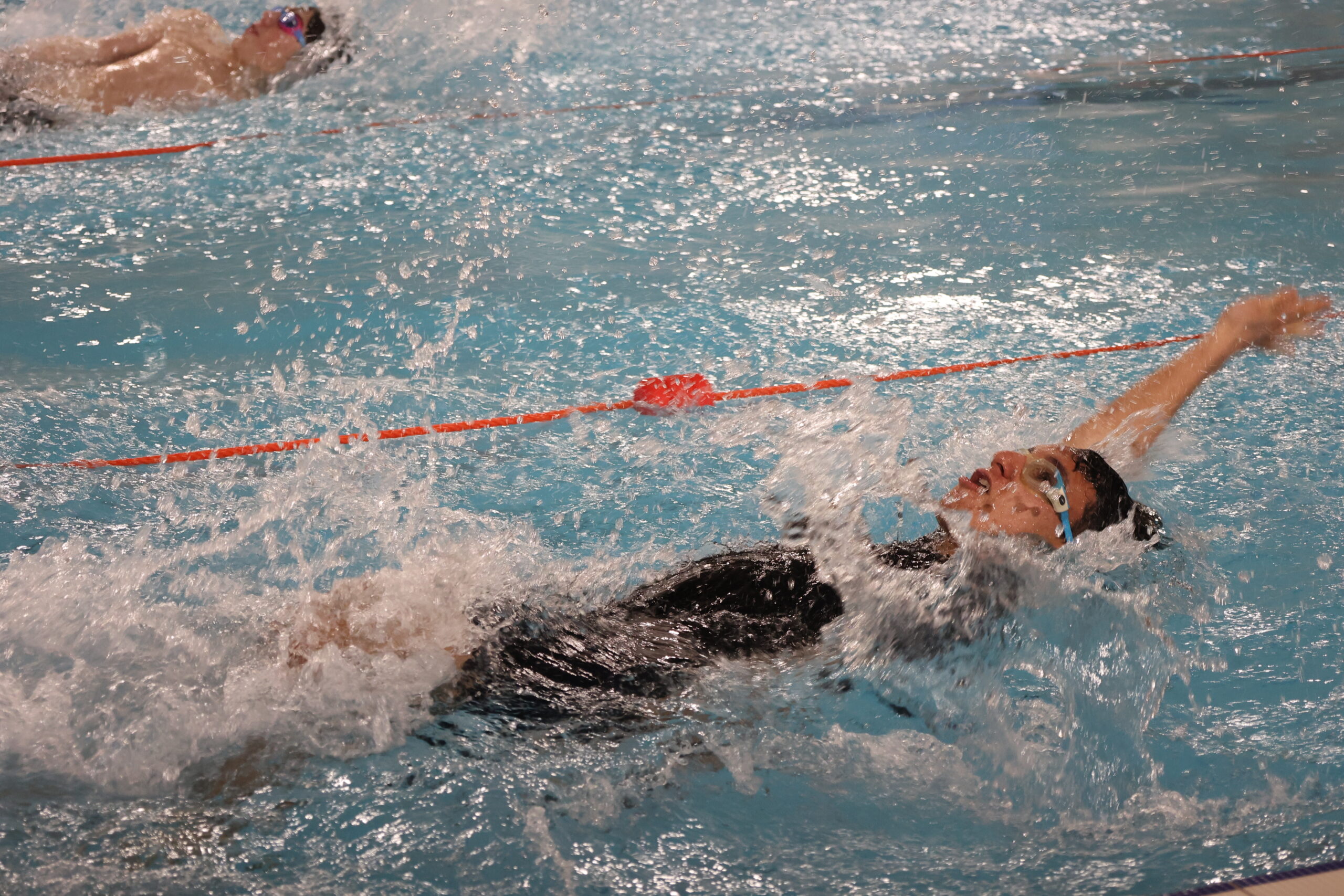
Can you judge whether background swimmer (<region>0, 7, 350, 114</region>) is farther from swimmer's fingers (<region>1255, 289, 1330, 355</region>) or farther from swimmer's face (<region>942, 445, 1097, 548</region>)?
swimmer's fingers (<region>1255, 289, 1330, 355</region>)

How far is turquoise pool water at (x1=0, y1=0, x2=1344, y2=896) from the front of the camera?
180cm

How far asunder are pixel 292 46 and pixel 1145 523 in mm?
4531

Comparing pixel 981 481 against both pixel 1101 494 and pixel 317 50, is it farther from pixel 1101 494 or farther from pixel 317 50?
pixel 317 50

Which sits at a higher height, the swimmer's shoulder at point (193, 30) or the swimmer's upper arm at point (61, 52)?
the swimmer's shoulder at point (193, 30)

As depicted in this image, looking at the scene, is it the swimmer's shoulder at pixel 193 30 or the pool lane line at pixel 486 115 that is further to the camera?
the swimmer's shoulder at pixel 193 30

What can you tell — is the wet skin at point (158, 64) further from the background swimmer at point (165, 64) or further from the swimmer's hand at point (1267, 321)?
the swimmer's hand at point (1267, 321)

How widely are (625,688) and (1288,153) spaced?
434 cm

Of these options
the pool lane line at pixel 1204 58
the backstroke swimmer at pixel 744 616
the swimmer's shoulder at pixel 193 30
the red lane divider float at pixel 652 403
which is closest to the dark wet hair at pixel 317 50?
the swimmer's shoulder at pixel 193 30

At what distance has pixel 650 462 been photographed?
2.96 meters

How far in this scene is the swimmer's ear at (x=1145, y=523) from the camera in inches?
90.5

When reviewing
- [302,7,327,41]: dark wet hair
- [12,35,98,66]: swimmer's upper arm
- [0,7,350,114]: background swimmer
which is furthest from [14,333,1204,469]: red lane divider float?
[302,7,327,41]: dark wet hair

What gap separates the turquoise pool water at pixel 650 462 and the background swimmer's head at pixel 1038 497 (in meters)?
0.10

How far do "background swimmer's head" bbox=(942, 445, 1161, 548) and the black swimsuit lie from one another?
0.46 ft

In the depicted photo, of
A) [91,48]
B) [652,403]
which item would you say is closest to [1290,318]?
[652,403]
